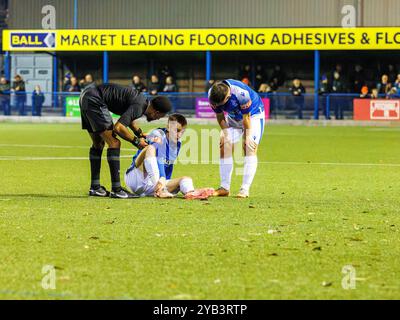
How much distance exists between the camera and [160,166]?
485 inches

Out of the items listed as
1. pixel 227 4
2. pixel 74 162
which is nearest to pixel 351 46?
pixel 227 4

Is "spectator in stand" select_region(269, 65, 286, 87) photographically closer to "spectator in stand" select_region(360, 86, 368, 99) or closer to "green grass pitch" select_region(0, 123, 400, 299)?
"spectator in stand" select_region(360, 86, 368, 99)

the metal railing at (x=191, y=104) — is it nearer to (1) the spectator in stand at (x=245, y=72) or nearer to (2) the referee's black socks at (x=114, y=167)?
(1) the spectator in stand at (x=245, y=72)

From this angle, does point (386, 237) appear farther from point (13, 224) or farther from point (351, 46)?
point (351, 46)

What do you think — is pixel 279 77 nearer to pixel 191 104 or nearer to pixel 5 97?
pixel 191 104

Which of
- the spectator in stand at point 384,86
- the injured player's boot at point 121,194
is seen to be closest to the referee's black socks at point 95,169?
the injured player's boot at point 121,194

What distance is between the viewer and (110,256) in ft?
25.7

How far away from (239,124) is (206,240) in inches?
173

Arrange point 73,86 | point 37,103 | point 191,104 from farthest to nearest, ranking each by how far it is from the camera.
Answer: point 73,86 → point 37,103 → point 191,104

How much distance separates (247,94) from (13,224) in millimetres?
3900

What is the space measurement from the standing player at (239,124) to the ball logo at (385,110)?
1113 inches

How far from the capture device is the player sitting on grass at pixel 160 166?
12250mm

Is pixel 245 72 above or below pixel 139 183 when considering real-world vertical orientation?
above

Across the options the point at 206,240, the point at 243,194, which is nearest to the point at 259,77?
the point at 243,194
